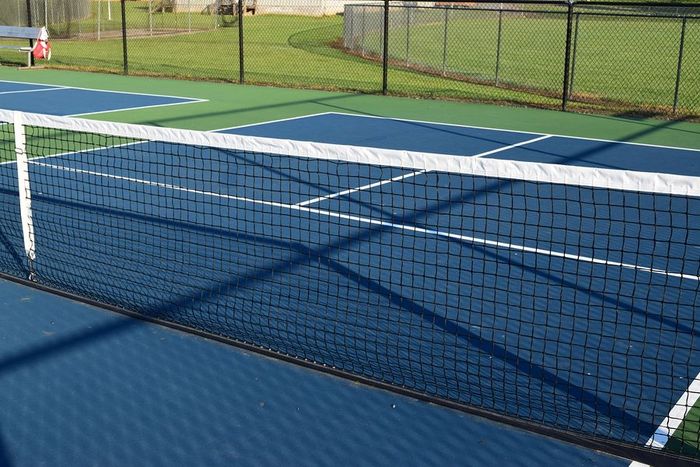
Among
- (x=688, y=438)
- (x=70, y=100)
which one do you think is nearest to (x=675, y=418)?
(x=688, y=438)

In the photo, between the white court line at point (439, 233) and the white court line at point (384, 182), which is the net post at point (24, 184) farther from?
the white court line at point (384, 182)

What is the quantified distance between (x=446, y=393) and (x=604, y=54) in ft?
101

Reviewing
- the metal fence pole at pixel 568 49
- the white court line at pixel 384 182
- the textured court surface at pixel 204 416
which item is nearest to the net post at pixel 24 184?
the textured court surface at pixel 204 416

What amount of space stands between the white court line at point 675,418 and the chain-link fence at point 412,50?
39.7 feet

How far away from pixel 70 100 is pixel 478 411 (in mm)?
14644

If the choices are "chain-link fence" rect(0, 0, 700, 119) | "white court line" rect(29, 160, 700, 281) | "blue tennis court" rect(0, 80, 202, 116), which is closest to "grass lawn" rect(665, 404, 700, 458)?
"white court line" rect(29, 160, 700, 281)

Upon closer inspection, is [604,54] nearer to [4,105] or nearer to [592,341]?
[4,105]

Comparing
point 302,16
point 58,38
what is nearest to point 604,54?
point 302,16

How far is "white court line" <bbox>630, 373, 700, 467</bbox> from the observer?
4469mm

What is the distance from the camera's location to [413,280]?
661 centimetres

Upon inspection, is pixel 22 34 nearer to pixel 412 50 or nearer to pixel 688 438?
pixel 412 50

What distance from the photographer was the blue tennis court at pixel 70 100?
16156mm

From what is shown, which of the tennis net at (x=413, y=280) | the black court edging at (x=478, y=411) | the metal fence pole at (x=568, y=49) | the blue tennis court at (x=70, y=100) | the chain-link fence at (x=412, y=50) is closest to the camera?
the black court edging at (x=478, y=411)

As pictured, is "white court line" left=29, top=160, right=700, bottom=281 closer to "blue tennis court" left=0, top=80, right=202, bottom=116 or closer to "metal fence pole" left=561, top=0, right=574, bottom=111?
"blue tennis court" left=0, top=80, right=202, bottom=116
